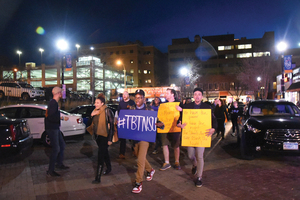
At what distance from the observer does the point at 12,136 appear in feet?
20.2

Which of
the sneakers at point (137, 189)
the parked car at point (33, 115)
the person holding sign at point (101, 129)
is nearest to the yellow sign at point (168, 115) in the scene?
the person holding sign at point (101, 129)

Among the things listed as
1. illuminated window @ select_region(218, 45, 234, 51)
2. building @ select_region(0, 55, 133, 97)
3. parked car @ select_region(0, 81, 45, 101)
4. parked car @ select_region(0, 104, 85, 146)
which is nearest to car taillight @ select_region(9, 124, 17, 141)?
parked car @ select_region(0, 104, 85, 146)

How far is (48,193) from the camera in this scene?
4.46 metres

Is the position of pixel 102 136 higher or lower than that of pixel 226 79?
lower

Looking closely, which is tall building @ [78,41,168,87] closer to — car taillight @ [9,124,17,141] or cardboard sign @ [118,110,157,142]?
car taillight @ [9,124,17,141]

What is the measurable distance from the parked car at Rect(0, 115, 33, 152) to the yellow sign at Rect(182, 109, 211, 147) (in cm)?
456

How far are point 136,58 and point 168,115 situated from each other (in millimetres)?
73443

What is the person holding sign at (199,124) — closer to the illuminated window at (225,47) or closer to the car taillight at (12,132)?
the car taillight at (12,132)

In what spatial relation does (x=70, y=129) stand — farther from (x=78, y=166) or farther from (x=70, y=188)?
(x=70, y=188)

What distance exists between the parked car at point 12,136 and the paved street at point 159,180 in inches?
22.2

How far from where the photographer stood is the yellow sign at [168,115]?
527 cm

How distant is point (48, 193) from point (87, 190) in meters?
0.74

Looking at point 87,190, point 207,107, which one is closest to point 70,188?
point 87,190

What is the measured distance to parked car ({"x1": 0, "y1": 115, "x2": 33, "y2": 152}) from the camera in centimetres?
603
